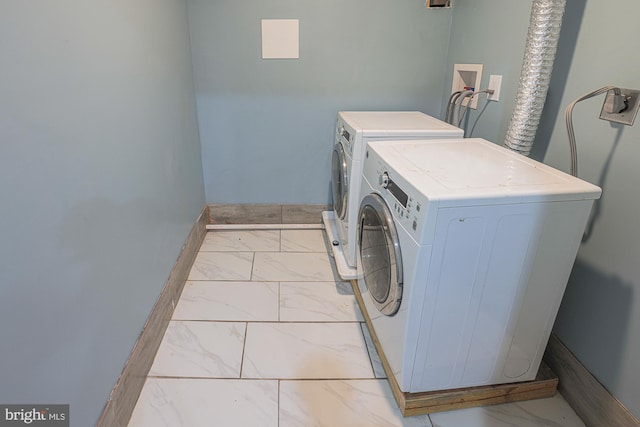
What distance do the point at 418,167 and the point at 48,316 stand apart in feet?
3.71

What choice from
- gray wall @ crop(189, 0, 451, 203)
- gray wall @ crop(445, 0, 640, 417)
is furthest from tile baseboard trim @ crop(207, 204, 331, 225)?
gray wall @ crop(445, 0, 640, 417)

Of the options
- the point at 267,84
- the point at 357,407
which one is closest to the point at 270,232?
the point at 267,84

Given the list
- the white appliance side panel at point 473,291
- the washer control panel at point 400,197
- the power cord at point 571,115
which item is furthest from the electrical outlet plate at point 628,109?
the washer control panel at point 400,197

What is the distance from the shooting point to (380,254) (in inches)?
54.1

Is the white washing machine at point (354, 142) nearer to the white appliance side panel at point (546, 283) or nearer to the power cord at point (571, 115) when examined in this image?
the power cord at point (571, 115)

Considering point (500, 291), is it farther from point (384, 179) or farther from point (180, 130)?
point (180, 130)

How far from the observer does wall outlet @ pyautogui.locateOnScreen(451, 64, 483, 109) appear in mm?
2023

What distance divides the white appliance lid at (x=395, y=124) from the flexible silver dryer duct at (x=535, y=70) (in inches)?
14.1

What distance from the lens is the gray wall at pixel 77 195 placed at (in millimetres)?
792

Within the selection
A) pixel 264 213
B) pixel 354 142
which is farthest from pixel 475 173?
pixel 264 213

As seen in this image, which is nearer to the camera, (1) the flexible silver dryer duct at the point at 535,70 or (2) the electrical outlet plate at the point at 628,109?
(2) the electrical outlet plate at the point at 628,109

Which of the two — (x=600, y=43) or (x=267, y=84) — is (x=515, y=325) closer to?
(x=600, y=43)

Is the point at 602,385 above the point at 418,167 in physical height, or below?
below

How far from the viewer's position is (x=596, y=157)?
127 centimetres
